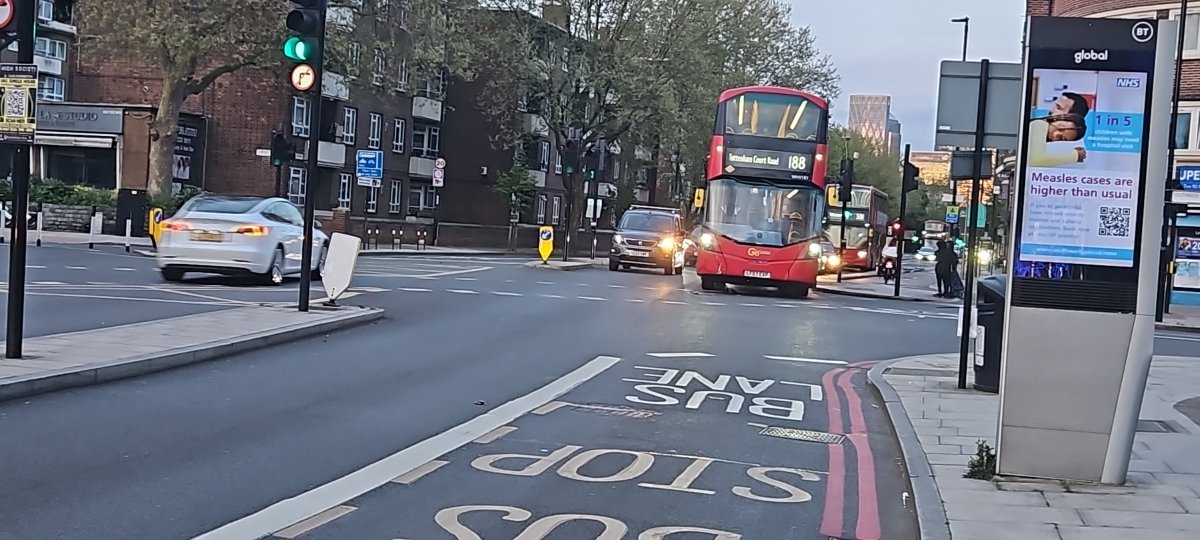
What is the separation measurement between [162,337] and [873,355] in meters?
8.66

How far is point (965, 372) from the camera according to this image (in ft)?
39.9

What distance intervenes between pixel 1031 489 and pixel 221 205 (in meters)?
15.0

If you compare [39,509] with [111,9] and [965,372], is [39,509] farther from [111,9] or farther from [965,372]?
[111,9]

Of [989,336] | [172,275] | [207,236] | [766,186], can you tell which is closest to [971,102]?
[989,336]

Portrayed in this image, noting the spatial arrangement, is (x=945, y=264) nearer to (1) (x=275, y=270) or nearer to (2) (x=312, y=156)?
(1) (x=275, y=270)

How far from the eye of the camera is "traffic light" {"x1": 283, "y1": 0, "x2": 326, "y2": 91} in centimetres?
1386

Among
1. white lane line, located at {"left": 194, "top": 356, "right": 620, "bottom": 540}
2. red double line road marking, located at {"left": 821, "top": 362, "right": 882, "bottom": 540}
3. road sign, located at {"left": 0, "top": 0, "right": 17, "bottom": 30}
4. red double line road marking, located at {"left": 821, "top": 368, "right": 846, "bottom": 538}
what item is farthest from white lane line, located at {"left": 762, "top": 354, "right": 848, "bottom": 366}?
road sign, located at {"left": 0, "top": 0, "right": 17, "bottom": 30}

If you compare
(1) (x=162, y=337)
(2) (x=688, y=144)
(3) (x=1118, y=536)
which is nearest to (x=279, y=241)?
(1) (x=162, y=337)

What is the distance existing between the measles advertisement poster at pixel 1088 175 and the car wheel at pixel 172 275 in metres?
15.3

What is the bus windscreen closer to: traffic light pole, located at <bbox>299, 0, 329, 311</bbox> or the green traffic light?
traffic light pole, located at <bbox>299, 0, 329, 311</bbox>

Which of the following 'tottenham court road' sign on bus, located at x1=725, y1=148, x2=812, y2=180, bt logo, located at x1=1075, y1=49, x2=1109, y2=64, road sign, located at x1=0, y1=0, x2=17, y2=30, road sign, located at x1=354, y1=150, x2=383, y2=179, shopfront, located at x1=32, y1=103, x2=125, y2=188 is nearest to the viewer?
bt logo, located at x1=1075, y1=49, x2=1109, y2=64

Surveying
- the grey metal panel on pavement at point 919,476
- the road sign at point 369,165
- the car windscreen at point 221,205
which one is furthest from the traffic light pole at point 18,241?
the road sign at point 369,165

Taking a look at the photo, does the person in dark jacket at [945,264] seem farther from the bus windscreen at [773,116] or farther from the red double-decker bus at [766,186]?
the bus windscreen at [773,116]

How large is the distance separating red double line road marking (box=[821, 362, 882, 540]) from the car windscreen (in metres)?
10.9
